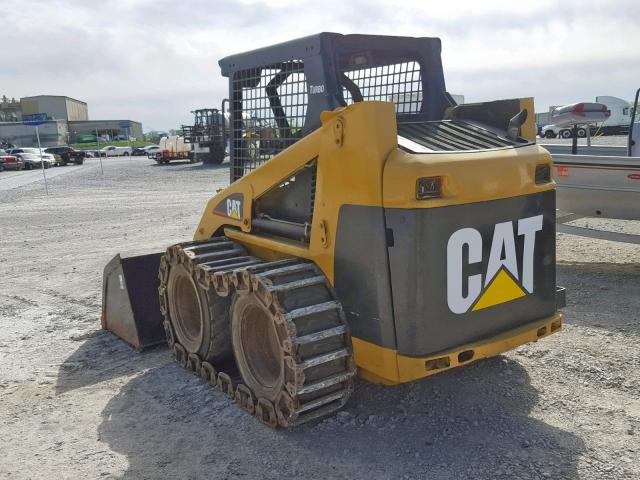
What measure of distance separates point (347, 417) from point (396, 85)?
7.96 feet

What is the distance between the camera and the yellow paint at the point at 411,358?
325cm

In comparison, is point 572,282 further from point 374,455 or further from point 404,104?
point 374,455

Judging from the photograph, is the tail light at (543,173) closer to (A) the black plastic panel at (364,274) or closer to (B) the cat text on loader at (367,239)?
(B) the cat text on loader at (367,239)

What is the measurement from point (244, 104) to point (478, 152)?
6.97 ft

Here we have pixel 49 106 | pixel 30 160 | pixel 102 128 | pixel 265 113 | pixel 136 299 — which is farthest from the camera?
pixel 49 106

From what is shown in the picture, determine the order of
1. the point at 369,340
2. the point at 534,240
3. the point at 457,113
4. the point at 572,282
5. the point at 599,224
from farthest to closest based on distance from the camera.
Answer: the point at 599,224 → the point at 572,282 → the point at 457,113 → the point at 534,240 → the point at 369,340

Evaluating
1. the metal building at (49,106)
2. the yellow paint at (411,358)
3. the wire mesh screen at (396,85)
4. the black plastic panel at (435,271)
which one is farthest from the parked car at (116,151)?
the black plastic panel at (435,271)

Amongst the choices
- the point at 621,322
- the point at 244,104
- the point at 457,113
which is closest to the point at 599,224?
the point at 621,322

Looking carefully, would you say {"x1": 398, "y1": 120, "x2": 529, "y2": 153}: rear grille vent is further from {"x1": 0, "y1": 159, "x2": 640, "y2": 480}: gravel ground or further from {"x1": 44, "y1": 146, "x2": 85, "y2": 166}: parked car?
{"x1": 44, "y1": 146, "x2": 85, "y2": 166}: parked car

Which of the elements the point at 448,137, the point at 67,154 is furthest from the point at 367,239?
the point at 67,154

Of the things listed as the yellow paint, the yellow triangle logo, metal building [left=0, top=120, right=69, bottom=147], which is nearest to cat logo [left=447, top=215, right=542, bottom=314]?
the yellow triangle logo

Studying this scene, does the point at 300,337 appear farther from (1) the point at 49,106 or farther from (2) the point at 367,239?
(1) the point at 49,106

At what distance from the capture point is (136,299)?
211 inches

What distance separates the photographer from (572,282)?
6.82 meters
